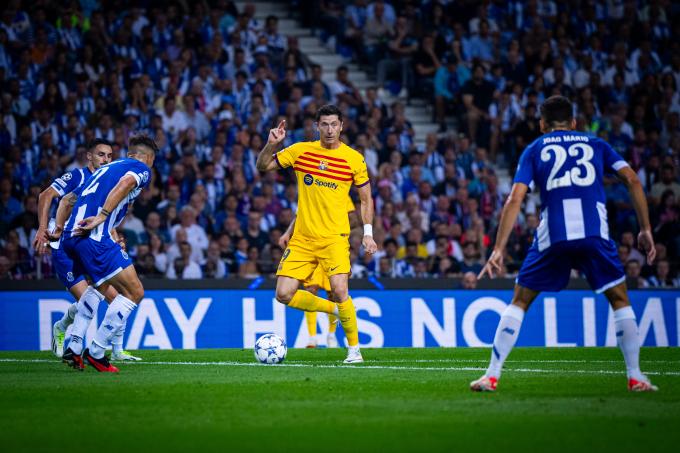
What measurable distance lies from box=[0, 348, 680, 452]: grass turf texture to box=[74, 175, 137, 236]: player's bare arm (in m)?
1.42

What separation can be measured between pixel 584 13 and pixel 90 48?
1225 cm

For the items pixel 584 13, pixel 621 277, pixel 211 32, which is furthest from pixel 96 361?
pixel 584 13

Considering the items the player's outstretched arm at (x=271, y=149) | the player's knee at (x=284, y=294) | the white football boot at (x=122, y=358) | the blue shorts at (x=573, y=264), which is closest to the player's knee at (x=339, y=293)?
the player's knee at (x=284, y=294)

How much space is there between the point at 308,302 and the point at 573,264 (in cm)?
431

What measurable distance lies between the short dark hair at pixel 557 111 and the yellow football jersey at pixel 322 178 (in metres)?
3.67

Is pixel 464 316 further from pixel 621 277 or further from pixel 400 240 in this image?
pixel 621 277

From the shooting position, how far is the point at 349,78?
86.0ft

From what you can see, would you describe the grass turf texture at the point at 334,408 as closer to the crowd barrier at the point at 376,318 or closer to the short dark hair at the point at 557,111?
the short dark hair at the point at 557,111

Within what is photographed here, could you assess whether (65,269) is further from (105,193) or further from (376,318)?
(376,318)

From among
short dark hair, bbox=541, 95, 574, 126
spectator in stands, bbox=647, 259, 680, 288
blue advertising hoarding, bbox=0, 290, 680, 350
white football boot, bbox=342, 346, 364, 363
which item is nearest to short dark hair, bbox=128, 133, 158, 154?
white football boot, bbox=342, 346, 364, 363

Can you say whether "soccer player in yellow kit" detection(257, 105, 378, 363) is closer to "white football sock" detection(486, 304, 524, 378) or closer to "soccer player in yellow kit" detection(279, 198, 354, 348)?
"soccer player in yellow kit" detection(279, 198, 354, 348)

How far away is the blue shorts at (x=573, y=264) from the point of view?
8562 millimetres

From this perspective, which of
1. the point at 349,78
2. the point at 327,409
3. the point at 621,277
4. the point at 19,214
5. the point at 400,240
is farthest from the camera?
the point at 349,78

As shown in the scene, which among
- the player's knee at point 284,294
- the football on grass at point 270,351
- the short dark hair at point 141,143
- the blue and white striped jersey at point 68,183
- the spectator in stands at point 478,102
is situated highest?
the spectator in stands at point 478,102
